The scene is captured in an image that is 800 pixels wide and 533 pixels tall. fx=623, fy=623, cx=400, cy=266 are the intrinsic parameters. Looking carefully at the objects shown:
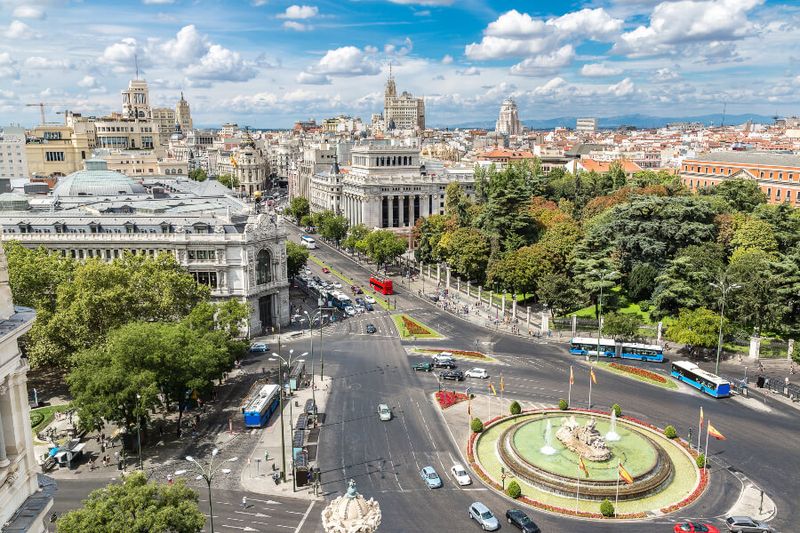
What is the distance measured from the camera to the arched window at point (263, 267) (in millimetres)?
82500

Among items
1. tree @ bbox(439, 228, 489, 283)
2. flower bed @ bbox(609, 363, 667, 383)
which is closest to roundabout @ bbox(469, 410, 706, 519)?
flower bed @ bbox(609, 363, 667, 383)

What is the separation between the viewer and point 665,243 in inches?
3438

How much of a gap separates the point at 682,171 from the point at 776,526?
13619cm

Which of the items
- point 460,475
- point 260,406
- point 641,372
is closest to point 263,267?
point 260,406

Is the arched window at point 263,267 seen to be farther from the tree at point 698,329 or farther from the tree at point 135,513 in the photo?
the tree at point 135,513

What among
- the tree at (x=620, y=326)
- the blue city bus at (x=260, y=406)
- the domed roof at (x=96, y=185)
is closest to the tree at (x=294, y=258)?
the domed roof at (x=96, y=185)

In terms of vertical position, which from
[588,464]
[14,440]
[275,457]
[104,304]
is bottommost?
[275,457]

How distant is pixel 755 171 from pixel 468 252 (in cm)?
7821

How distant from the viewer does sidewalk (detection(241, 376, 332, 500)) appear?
4456cm

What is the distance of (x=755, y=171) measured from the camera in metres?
138

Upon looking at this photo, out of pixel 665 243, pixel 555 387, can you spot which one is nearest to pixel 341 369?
pixel 555 387

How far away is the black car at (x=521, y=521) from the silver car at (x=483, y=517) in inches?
34.9

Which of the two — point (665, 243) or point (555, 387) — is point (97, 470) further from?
point (665, 243)

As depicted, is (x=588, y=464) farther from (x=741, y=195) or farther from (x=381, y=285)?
(x=741, y=195)
